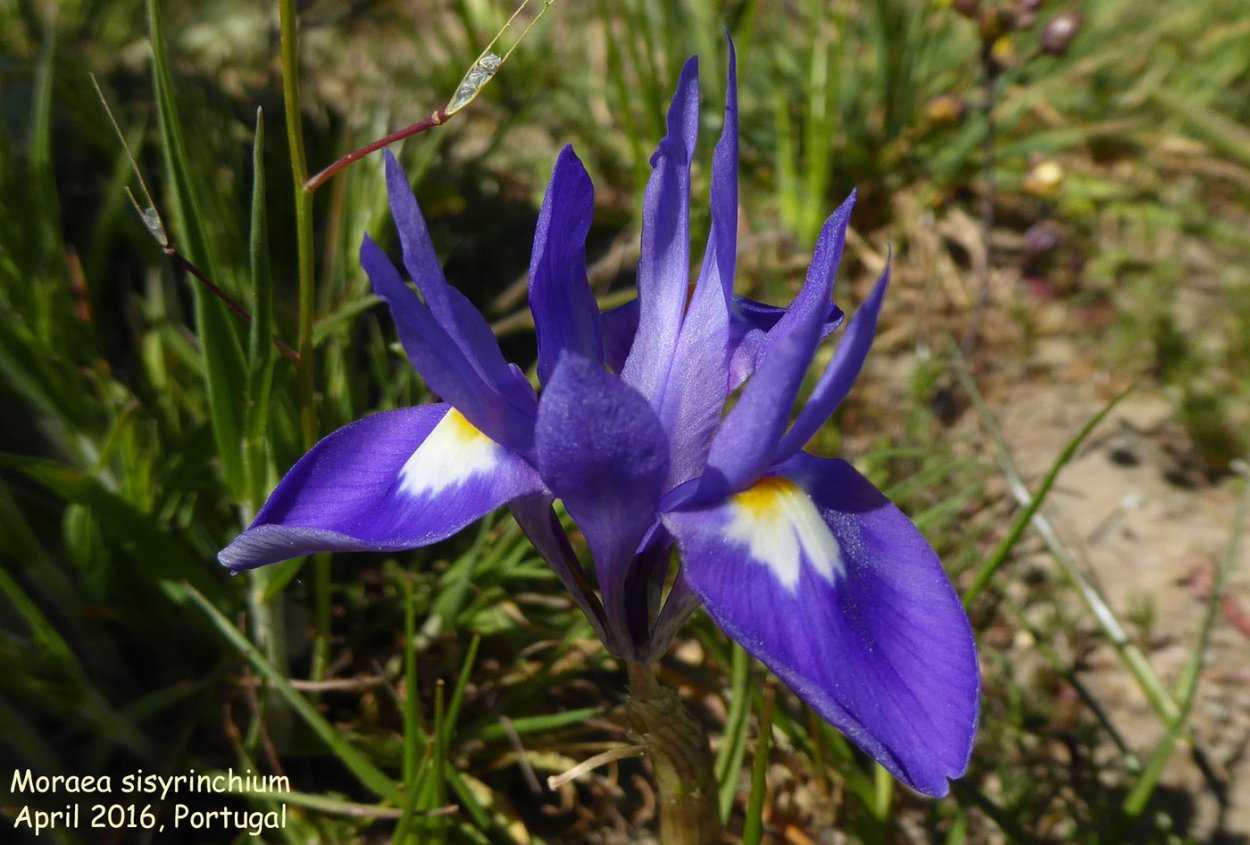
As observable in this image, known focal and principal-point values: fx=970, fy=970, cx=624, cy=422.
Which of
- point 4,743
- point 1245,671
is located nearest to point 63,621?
point 4,743

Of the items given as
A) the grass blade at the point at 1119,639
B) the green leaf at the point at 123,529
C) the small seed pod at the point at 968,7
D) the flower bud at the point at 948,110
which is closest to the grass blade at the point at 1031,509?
the grass blade at the point at 1119,639

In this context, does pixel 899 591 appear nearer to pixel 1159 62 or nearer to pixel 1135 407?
pixel 1135 407

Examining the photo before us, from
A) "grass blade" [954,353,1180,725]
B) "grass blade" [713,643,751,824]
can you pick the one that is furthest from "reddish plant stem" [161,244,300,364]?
"grass blade" [954,353,1180,725]

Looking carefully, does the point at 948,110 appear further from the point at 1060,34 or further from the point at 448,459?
the point at 448,459

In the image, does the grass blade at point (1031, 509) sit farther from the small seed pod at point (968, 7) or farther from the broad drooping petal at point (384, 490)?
the small seed pod at point (968, 7)

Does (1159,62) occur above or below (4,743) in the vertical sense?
above

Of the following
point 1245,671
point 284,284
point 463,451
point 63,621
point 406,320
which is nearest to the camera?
point 406,320
